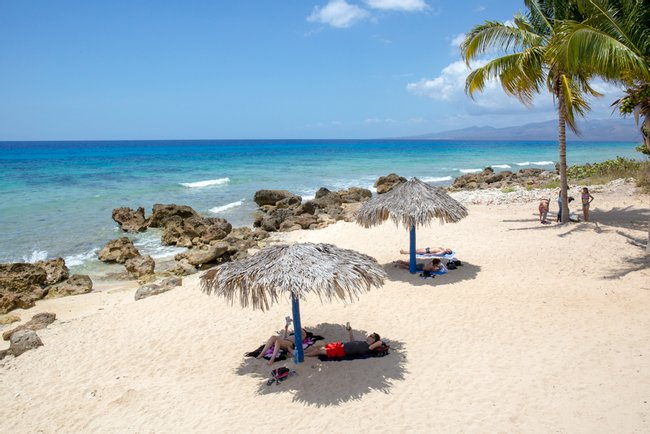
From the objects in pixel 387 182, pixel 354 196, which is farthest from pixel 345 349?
pixel 387 182

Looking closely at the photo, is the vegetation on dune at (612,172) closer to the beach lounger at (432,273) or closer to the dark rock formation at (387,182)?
the dark rock formation at (387,182)

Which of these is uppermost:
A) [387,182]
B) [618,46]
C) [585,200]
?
[618,46]

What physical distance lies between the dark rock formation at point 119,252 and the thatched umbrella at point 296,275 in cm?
914

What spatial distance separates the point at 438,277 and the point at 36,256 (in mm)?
14749

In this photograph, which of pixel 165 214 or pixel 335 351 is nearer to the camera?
pixel 335 351

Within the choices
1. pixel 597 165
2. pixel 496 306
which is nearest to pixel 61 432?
pixel 496 306

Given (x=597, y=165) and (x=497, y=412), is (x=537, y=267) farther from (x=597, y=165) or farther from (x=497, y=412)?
(x=597, y=165)

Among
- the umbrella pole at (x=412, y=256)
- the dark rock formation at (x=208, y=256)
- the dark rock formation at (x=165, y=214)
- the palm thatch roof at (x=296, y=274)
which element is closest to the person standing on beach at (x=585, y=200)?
the umbrella pole at (x=412, y=256)

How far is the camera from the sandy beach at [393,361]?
602 centimetres

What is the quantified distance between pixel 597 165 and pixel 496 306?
20.7 meters

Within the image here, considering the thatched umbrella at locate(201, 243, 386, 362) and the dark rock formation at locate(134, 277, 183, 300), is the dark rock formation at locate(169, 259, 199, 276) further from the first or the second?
the thatched umbrella at locate(201, 243, 386, 362)

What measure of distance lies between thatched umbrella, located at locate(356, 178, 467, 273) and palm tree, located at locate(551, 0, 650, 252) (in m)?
4.12

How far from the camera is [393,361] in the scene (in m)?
7.38

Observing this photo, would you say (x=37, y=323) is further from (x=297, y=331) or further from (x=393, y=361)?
(x=393, y=361)
